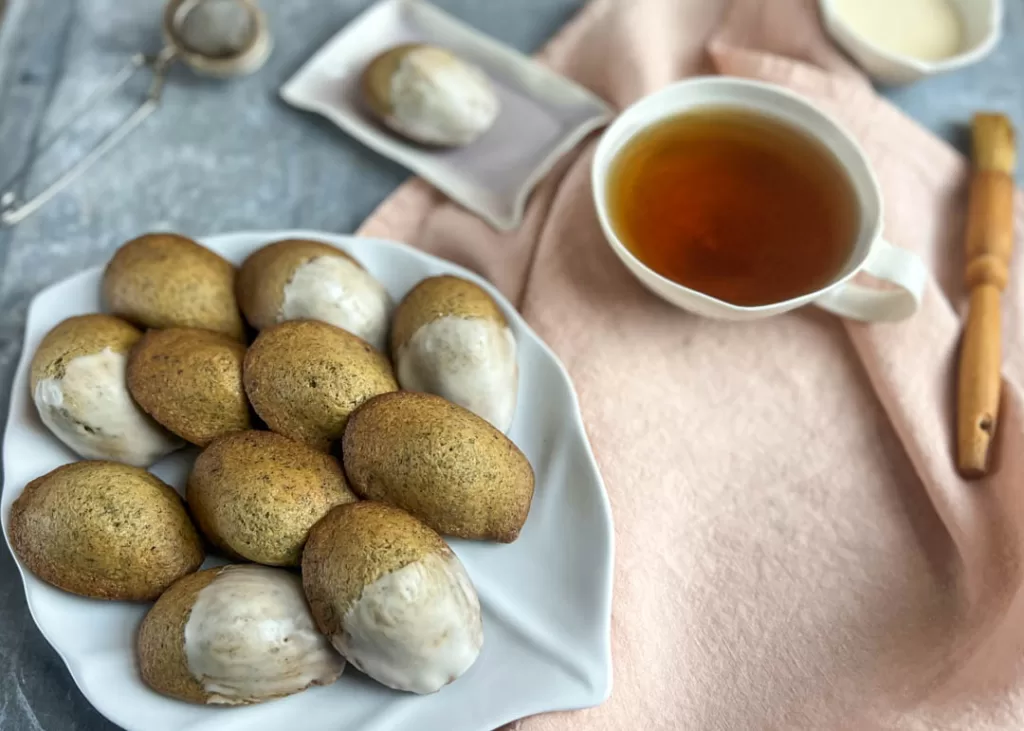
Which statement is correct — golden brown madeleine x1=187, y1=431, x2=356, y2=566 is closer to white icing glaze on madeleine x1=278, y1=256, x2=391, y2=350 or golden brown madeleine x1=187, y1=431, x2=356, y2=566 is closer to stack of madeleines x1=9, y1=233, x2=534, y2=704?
stack of madeleines x1=9, y1=233, x2=534, y2=704

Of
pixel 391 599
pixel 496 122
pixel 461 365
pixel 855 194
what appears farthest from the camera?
pixel 496 122

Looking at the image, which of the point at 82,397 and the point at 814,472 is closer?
the point at 82,397

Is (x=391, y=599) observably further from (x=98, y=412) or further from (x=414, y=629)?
(x=98, y=412)

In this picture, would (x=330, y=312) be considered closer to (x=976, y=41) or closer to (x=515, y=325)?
(x=515, y=325)

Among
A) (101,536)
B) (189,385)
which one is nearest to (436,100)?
(189,385)

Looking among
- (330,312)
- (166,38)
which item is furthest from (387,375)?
(166,38)
